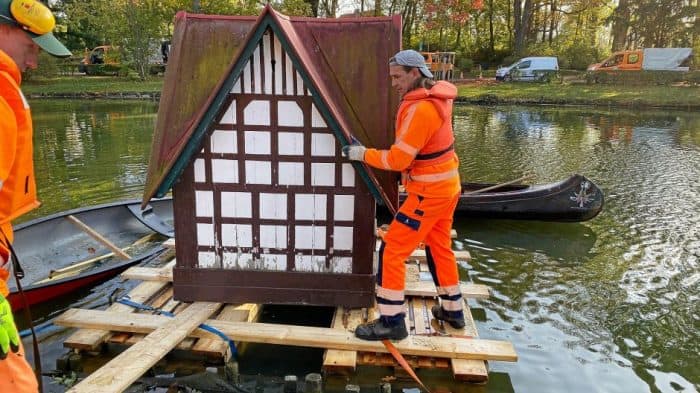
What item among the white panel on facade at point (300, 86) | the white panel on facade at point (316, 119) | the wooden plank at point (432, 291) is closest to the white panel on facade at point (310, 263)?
the wooden plank at point (432, 291)

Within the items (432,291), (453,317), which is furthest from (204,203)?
(453,317)

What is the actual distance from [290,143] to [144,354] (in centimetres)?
232

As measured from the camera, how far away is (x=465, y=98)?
34.2 meters

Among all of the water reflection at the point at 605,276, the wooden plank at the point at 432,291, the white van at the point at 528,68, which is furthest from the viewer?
the white van at the point at 528,68

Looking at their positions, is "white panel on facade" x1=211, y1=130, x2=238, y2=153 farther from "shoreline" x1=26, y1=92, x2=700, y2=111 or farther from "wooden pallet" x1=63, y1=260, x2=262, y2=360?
"shoreline" x1=26, y1=92, x2=700, y2=111

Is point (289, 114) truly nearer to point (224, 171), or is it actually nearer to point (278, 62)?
point (278, 62)

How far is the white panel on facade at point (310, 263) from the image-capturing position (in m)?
5.76

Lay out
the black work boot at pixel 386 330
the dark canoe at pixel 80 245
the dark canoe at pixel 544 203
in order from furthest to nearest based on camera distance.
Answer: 1. the dark canoe at pixel 544 203
2. the dark canoe at pixel 80 245
3. the black work boot at pixel 386 330

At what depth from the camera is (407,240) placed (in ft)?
16.7

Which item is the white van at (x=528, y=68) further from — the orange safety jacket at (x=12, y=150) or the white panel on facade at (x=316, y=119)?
the orange safety jacket at (x=12, y=150)

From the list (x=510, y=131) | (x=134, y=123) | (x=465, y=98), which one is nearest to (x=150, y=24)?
(x=134, y=123)

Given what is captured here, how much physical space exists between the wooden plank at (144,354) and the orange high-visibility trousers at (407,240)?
1.85 metres

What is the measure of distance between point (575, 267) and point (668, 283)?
4.21ft

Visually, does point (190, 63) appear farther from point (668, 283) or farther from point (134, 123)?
point (134, 123)
